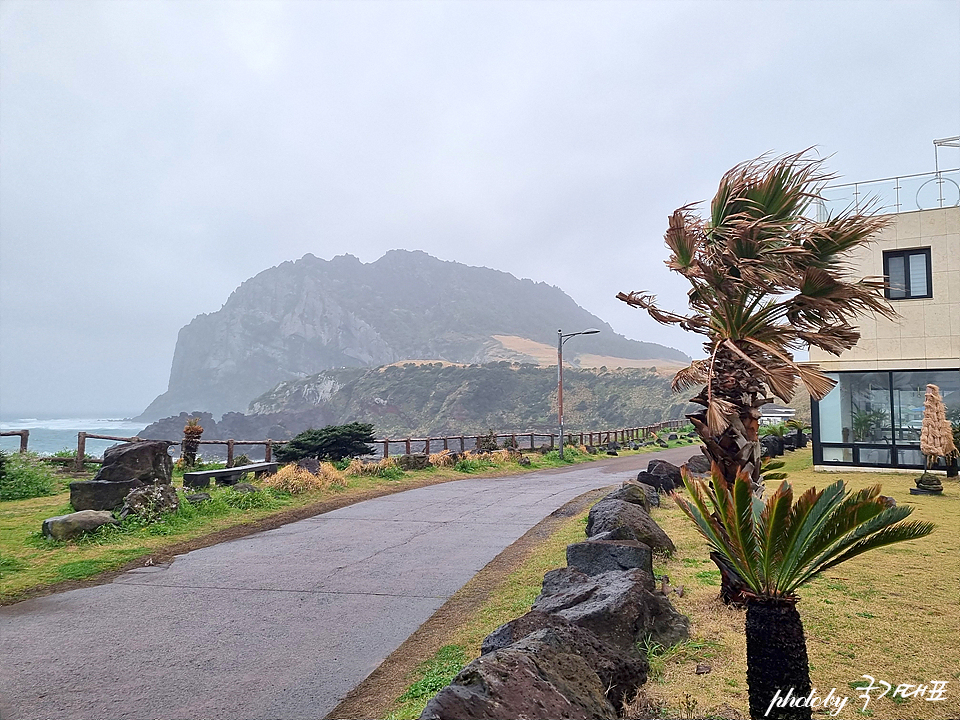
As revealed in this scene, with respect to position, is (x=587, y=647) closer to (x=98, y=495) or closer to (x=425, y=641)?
(x=425, y=641)

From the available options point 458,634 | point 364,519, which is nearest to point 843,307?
point 458,634

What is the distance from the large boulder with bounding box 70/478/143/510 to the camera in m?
11.0

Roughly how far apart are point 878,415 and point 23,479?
77.5 ft

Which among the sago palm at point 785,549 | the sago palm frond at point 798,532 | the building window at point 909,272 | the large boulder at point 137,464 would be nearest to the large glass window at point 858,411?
the building window at point 909,272

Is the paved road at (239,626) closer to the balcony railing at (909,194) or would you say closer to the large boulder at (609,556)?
the large boulder at (609,556)

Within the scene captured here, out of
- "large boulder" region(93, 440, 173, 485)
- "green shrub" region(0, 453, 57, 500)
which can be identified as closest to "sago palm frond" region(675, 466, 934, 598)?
"large boulder" region(93, 440, 173, 485)

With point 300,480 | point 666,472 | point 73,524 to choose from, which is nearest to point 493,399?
point 300,480

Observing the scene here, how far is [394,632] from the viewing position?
6.12 m

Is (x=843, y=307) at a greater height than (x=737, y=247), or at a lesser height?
lesser

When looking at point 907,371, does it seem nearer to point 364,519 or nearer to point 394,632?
point 364,519

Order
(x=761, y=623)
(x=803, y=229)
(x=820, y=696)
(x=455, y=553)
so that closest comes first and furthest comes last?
(x=761, y=623) → (x=820, y=696) → (x=803, y=229) → (x=455, y=553)

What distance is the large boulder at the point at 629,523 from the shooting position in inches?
320

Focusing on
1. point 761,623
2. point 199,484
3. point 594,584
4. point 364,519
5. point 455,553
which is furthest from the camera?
point 199,484

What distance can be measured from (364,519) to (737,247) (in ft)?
30.2
